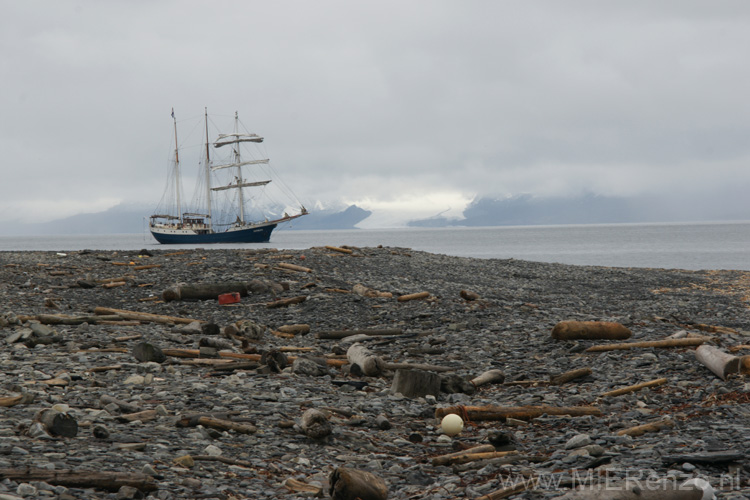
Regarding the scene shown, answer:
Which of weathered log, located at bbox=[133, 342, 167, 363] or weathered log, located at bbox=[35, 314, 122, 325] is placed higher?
weathered log, located at bbox=[35, 314, 122, 325]

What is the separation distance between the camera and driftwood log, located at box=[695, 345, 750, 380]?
876 cm

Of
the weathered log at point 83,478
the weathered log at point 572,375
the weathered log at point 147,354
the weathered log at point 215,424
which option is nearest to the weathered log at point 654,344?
the weathered log at point 572,375

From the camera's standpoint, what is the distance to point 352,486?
5137 millimetres

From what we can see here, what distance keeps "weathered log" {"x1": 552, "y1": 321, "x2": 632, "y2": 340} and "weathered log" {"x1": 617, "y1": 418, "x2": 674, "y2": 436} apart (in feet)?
18.1

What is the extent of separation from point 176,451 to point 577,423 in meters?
4.69

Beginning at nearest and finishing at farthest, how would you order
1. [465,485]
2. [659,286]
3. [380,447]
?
[465,485] → [380,447] → [659,286]

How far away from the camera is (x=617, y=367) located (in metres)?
10.4

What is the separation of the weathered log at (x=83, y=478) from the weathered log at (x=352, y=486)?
58.0 inches

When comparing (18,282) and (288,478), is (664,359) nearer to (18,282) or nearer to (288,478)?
(288,478)

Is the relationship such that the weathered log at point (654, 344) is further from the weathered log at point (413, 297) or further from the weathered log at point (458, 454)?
the weathered log at point (413, 297)

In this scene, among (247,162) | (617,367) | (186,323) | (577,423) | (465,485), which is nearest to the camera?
(465,485)

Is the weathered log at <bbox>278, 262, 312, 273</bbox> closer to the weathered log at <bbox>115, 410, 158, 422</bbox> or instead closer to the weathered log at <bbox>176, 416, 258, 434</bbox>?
the weathered log at <bbox>115, 410, 158, 422</bbox>

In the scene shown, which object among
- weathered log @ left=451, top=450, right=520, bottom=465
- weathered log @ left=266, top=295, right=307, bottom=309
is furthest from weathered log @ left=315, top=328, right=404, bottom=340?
weathered log @ left=451, top=450, right=520, bottom=465

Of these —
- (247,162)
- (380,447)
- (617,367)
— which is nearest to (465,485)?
(380,447)
